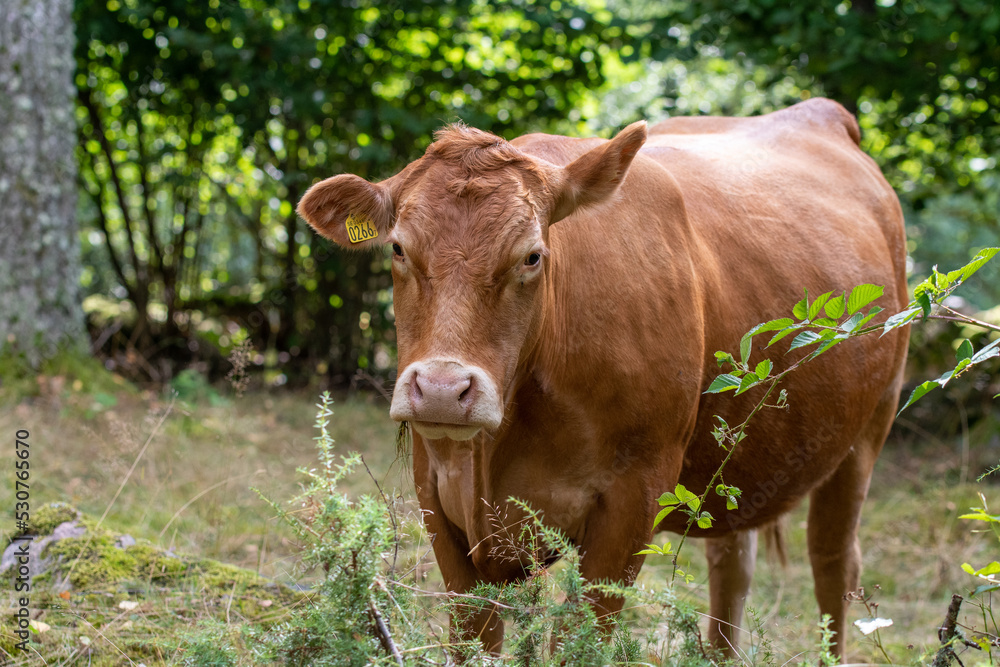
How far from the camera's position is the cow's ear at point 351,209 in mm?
2742

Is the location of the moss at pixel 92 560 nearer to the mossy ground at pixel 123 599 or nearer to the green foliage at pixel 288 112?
the mossy ground at pixel 123 599

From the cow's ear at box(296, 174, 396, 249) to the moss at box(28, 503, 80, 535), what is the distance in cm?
182

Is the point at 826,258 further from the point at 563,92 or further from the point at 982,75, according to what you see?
the point at 563,92

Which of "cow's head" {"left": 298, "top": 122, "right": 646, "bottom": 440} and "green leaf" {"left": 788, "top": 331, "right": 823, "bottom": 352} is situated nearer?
"green leaf" {"left": 788, "top": 331, "right": 823, "bottom": 352}

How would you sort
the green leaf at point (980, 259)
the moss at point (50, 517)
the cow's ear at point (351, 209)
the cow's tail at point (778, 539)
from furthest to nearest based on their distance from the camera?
1. the cow's tail at point (778, 539)
2. the moss at point (50, 517)
3. the cow's ear at point (351, 209)
4. the green leaf at point (980, 259)

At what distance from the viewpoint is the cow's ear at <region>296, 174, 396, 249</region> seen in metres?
2.74

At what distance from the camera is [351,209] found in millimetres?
2812

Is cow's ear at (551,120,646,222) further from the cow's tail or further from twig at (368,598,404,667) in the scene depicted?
the cow's tail

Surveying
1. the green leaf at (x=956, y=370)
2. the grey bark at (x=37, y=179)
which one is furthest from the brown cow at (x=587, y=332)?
the grey bark at (x=37, y=179)

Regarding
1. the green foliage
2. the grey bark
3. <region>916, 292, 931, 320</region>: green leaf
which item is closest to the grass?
the grey bark

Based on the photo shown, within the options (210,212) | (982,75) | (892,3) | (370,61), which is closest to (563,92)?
(370,61)

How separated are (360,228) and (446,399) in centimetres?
95

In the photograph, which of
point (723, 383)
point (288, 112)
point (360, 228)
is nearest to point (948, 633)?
point (723, 383)

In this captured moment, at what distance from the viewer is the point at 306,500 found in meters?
1.92
